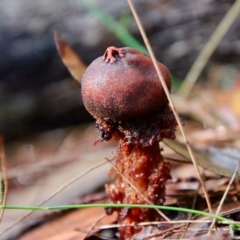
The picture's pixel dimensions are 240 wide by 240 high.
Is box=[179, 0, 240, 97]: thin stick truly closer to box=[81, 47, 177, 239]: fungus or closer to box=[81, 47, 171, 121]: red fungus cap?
box=[81, 47, 177, 239]: fungus

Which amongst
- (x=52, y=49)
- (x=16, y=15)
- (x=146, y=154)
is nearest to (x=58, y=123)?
(x=52, y=49)

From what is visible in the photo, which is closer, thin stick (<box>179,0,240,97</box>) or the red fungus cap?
the red fungus cap

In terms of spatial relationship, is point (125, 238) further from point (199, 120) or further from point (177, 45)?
point (177, 45)

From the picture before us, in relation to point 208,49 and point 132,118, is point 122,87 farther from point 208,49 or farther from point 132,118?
point 208,49

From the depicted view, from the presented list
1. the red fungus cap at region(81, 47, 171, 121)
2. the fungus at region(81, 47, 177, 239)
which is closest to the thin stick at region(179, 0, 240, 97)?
the fungus at region(81, 47, 177, 239)

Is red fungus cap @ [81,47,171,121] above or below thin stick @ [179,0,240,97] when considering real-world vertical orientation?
above

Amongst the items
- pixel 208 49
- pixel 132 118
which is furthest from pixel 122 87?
pixel 208 49

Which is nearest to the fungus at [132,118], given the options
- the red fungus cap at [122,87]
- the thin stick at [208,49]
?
the red fungus cap at [122,87]
